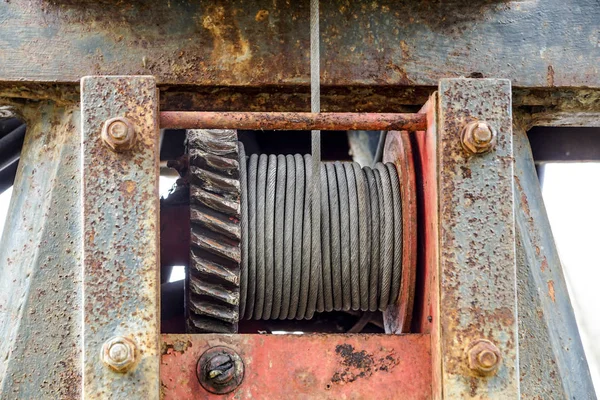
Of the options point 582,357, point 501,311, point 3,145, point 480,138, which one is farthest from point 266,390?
point 3,145

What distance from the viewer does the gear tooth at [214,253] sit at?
2137mm

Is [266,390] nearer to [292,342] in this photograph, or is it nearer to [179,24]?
[292,342]

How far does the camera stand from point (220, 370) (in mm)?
1860

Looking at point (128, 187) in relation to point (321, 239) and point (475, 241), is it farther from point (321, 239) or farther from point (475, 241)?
point (475, 241)

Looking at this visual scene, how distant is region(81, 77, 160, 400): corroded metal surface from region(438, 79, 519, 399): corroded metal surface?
2.13 feet

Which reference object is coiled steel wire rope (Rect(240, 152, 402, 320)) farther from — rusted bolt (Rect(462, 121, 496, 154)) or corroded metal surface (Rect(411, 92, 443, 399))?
rusted bolt (Rect(462, 121, 496, 154))

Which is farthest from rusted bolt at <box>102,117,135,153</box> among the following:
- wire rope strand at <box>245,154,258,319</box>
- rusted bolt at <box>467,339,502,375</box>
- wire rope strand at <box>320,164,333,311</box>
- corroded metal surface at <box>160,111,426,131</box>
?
rusted bolt at <box>467,339,502,375</box>

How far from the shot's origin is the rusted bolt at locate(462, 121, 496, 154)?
5.92 ft

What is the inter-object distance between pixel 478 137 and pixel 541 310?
2.07 feet

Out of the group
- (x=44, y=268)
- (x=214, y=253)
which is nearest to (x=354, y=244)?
(x=214, y=253)

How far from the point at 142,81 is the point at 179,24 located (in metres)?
0.53

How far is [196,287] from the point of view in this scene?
2.14 metres

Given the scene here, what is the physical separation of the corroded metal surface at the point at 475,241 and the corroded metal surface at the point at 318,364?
0.56 feet

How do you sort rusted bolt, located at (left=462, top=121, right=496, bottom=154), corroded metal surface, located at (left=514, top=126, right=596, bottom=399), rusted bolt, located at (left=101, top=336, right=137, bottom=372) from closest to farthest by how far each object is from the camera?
rusted bolt, located at (left=101, top=336, right=137, bottom=372) → rusted bolt, located at (left=462, top=121, right=496, bottom=154) → corroded metal surface, located at (left=514, top=126, right=596, bottom=399)
